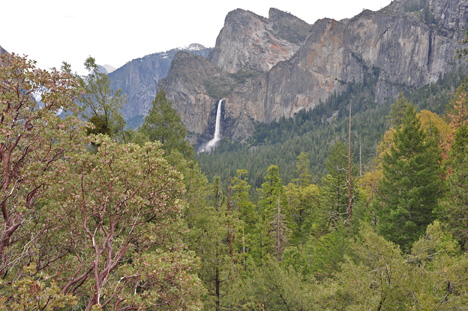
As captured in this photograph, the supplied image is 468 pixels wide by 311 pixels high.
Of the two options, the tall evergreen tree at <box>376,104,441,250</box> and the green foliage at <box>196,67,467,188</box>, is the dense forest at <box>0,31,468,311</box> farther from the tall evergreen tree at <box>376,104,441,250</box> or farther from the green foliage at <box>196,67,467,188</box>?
the green foliage at <box>196,67,467,188</box>

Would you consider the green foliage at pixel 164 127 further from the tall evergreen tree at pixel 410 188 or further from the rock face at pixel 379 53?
the rock face at pixel 379 53

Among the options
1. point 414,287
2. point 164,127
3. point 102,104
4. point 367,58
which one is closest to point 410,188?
point 414,287

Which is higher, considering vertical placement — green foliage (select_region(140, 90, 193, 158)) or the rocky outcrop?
the rocky outcrop

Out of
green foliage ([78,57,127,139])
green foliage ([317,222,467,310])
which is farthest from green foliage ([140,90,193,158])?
green foliage ([317,222,467,310])

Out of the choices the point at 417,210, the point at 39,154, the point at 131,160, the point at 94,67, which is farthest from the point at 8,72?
the point at 417,210

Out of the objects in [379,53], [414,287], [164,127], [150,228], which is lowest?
[414,287]

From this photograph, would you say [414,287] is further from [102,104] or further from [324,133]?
[324,133]

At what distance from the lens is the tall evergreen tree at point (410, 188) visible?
18.2 metres

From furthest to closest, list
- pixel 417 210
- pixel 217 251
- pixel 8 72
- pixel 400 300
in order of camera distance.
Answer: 1. pixel 417 210
2. pixel 217 251
3. pixel 400 300
4. pixel 8 72

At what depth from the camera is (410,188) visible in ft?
62.3

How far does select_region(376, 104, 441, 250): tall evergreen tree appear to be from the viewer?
59.7 feet

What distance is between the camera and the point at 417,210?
735 inches

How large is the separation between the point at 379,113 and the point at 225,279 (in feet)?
440

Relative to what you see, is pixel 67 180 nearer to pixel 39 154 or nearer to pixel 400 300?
pixel 39 154
